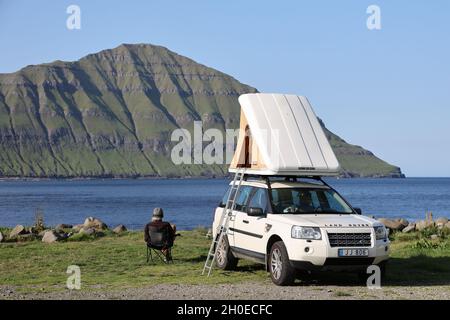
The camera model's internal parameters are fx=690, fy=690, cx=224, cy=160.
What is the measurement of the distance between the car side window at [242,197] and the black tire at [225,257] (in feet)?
2.90

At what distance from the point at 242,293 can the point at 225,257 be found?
379cm

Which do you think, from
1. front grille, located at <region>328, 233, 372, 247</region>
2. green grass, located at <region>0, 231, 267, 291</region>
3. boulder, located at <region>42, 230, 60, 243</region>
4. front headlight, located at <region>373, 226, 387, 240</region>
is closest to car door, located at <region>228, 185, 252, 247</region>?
green grass, located at <region>0, 231, 267, 291</region>

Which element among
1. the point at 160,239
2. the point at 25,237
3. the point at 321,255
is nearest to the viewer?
the point at 321,255

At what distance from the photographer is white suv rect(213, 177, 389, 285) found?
1367cm

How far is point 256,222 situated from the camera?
15195 millimetres

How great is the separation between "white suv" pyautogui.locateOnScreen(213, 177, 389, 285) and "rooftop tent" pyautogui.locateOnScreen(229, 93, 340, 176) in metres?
0.55

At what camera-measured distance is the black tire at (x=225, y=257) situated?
1655 cm

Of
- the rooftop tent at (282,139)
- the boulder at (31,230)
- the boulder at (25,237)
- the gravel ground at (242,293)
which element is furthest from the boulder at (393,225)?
the gravel ground at (242,293)

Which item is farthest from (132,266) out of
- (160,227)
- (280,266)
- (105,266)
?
(280,266)

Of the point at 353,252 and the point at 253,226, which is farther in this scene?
the point at 253,226

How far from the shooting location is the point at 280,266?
14.1m

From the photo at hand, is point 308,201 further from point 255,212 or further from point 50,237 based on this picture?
→ point 50,237
